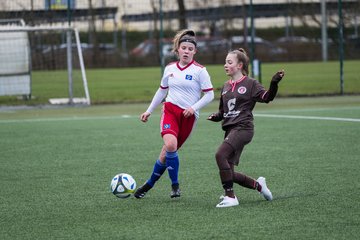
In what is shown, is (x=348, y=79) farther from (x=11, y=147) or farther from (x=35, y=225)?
(x=35, y=225)

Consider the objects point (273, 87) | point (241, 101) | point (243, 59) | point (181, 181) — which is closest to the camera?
point (273, 87)

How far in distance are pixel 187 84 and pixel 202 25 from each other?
1919cm

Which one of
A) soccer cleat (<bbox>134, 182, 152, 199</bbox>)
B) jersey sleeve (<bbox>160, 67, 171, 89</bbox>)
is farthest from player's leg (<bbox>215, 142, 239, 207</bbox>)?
jersey sleeve (<bbox>160, 67, 171, 89</bbox>)

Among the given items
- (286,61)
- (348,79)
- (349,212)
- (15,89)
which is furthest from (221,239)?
(286,61)

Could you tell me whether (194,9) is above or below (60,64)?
above

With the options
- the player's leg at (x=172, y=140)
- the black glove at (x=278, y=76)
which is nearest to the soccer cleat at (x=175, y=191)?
the player's leg at (x=172, y=140)

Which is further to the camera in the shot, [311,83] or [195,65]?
[311,83]

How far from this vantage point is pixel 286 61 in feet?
97.7

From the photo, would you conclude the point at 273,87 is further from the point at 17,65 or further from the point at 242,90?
the point at 17,65

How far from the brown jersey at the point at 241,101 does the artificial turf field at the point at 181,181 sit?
2.55 feet

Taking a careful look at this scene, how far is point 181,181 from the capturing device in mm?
8906

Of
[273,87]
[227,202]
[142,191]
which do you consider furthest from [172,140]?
[273,87]

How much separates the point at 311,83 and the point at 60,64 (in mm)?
8568

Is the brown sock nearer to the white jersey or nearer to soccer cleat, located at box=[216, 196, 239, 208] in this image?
soccer cleat, located at box=[216, 196, 239, 208]
